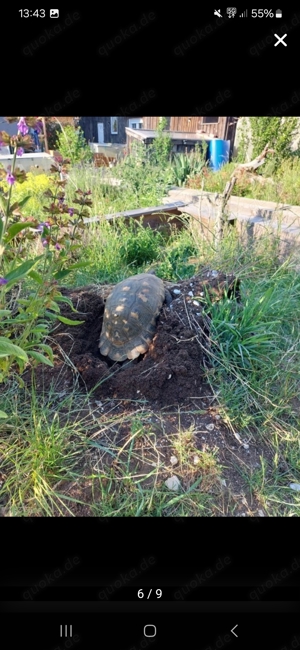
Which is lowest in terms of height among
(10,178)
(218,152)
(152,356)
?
(152,356)

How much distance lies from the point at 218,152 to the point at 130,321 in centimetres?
846

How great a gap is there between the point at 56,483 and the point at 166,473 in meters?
0.41

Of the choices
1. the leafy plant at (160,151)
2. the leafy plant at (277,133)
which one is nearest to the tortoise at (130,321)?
the leafy plant at (160,151)

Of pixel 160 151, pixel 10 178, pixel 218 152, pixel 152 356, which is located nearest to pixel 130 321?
pixel 152 356

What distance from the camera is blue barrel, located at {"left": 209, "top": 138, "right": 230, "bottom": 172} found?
8.71 m

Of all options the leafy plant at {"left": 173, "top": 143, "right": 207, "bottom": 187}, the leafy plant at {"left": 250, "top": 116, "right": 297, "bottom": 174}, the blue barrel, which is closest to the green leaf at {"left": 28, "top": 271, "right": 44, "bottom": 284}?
the leafy plant at {"left": 173, "top": 143, "right": 207, "bottom": 187}
